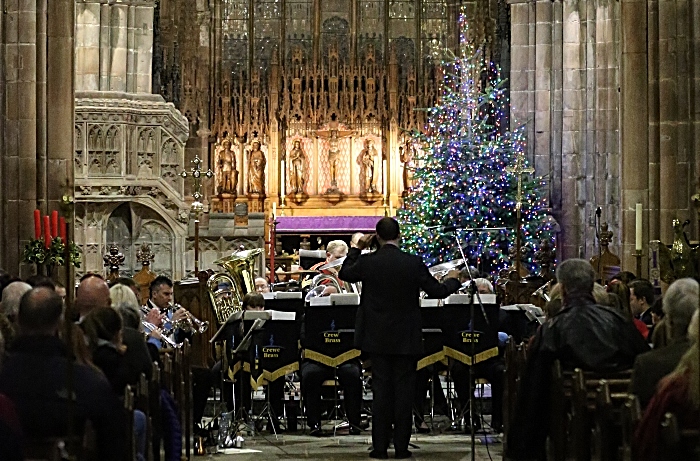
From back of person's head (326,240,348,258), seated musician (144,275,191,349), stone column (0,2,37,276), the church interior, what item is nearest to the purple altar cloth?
the church interior

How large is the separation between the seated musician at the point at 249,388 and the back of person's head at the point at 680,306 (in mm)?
5627

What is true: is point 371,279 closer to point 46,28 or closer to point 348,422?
point 348,422

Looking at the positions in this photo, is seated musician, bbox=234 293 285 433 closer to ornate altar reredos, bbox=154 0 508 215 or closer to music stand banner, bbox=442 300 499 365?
music stand banner, bbox=442 300 499 365

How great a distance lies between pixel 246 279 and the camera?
555 inches

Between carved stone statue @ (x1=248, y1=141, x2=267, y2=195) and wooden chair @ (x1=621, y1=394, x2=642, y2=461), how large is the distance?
22.1 m

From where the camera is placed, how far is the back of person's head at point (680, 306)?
639 centimetres

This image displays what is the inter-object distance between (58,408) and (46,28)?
1097 centimetres

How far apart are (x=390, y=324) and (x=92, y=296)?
2635 mm

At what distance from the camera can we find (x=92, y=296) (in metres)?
8.22

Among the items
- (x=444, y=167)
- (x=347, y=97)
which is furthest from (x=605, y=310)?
(x=347, y=97)

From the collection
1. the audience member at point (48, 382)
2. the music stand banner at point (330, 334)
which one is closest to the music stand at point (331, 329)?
the music stand banner at point (330, 334)

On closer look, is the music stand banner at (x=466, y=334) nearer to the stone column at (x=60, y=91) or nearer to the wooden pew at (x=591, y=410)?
the wooden pew at (x=591, y=410)

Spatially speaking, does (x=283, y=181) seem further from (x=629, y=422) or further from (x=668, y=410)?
(x=668, y=410)

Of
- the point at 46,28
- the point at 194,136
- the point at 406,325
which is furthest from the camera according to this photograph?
the point at 194,136
